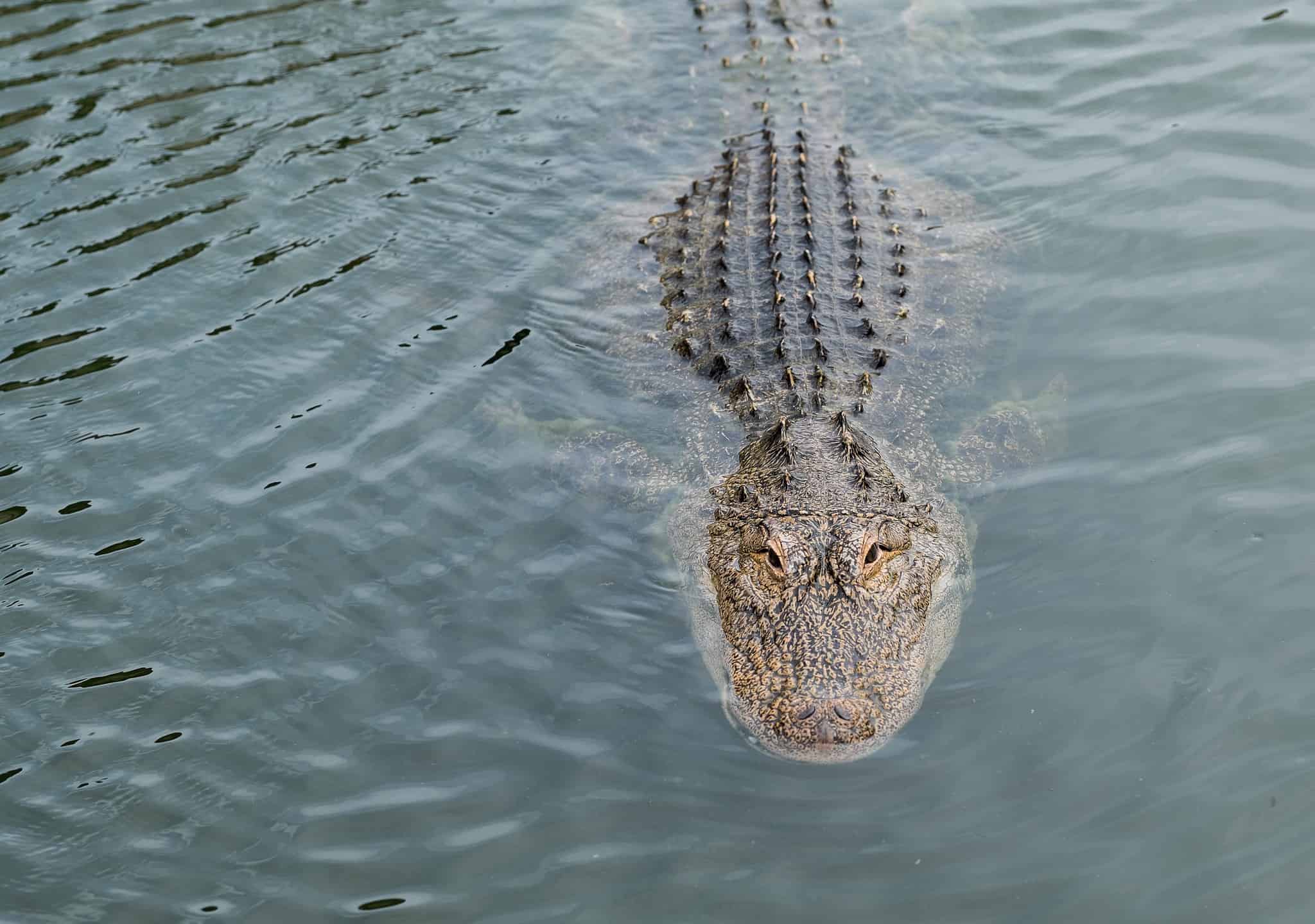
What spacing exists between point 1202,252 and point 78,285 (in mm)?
6949

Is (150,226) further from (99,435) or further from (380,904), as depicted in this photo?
(380,904)

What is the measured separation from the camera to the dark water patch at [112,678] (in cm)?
543

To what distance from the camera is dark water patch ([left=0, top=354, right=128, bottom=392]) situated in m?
7.07

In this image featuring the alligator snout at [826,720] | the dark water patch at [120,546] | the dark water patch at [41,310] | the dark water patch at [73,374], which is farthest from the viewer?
the dark water patch at [41,310]

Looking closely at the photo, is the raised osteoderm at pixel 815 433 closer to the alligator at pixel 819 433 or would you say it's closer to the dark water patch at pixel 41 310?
the alligator at pixel 819 433

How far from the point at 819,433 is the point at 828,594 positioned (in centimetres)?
117

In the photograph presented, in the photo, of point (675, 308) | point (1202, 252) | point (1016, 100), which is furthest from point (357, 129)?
point (1202, 252)

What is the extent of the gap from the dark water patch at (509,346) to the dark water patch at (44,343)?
2.36 meters

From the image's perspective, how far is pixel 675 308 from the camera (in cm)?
764

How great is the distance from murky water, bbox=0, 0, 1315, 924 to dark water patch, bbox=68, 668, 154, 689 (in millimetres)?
14

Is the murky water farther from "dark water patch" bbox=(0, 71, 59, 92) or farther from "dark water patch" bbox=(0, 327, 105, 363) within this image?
"dark water patch" bbox=(0, 71, 59, 92)

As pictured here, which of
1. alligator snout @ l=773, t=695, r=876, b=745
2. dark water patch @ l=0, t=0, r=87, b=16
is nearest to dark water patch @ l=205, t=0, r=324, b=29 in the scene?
dark water patch @ l=0, t=0, r=87, b=16

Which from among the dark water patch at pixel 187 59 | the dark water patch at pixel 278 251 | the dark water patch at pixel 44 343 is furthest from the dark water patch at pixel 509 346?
the dark water patch at pixel 187 59

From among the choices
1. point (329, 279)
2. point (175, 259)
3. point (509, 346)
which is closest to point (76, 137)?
point (175, 259)
